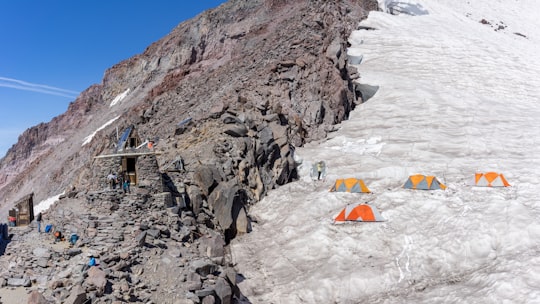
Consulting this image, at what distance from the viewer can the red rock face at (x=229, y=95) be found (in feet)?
76.9

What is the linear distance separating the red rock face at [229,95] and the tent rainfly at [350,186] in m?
3.86

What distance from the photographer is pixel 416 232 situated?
16797 mm

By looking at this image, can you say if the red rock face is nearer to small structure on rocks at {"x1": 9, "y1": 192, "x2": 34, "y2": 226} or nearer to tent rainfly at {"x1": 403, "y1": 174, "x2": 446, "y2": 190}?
small structure on rocks at {"x1": 9, "y1": 192, "x2": 34, "y2": 226}

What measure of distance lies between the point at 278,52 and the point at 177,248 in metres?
24.3

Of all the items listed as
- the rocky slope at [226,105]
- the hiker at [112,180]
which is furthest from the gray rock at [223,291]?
the hiker at [112,180]

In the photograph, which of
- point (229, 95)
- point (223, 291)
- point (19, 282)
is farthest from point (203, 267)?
point (229, 95)

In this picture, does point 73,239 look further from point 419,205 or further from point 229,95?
point 229,95

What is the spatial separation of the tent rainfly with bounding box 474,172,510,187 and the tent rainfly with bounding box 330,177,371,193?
5.75 m

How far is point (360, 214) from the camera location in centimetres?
1812

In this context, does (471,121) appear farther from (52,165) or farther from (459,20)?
(52,165)

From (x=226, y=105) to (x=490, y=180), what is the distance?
54.2 feet

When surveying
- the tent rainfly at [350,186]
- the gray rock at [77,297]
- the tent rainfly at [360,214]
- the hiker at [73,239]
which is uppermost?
the hiker at [73,239]

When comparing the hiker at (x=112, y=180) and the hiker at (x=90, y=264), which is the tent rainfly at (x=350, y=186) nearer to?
the hiker at (x=112, y=180)

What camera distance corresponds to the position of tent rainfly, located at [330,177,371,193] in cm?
2071
